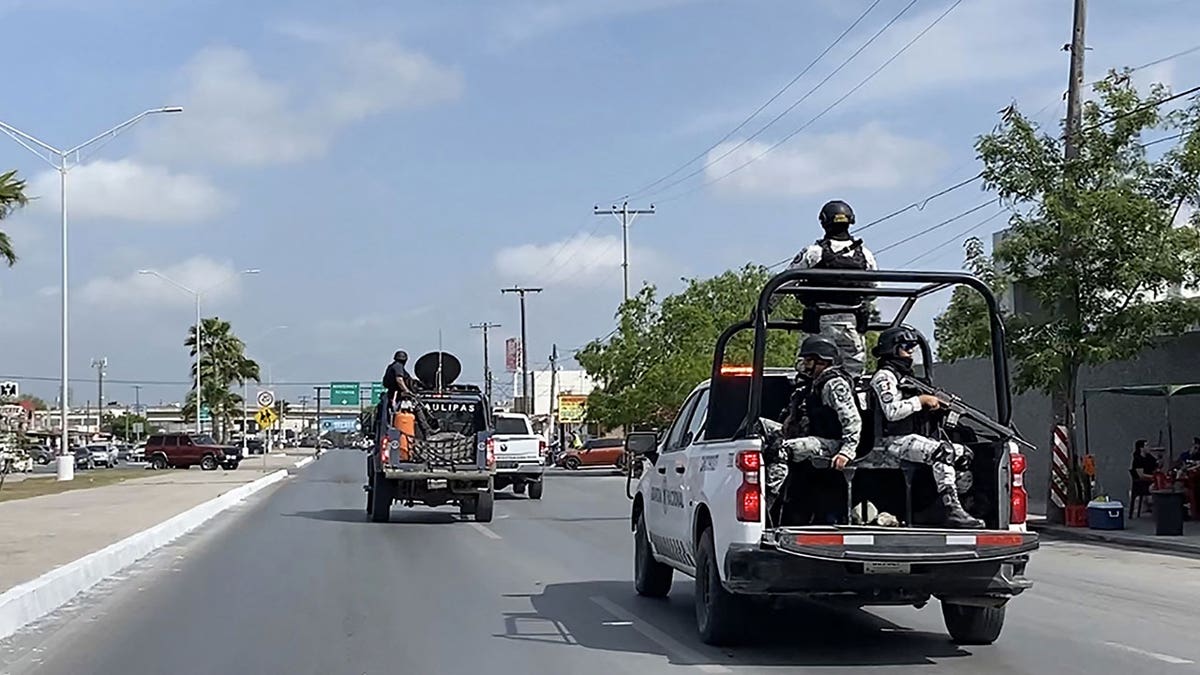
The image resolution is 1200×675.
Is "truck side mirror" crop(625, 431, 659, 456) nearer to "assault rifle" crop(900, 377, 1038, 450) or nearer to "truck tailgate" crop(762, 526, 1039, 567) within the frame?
"assault rifle" crop(900, 377, 1038, 450)

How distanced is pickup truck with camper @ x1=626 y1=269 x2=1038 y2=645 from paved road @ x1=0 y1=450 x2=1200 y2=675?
496 mm

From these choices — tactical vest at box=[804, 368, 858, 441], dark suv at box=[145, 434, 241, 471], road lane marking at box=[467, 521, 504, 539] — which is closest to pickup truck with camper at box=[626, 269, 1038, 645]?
tactical vest at box=[804, 368, 858, 441]

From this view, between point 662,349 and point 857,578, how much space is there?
171 ft

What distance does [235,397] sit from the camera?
323 feet

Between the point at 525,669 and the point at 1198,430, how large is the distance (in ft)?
70.3

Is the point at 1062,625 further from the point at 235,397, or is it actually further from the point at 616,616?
the point at 235,397

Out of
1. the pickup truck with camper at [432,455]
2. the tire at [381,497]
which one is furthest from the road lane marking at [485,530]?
the tire at [381,497]

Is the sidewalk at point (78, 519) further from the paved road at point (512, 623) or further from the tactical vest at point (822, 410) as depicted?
the tactical vest at point (822, 410)

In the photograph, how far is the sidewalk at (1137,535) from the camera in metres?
21.1

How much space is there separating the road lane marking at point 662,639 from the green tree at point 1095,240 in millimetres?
13865

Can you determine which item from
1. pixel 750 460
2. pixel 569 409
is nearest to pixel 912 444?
pixel 750 460

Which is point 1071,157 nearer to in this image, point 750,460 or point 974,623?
point 974,623

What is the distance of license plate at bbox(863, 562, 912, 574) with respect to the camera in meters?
9.94

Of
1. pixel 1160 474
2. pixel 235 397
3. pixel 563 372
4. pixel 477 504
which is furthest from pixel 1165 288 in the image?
pixel 563 372
